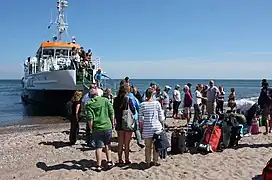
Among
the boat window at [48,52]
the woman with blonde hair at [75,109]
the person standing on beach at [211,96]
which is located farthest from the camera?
the boat window at [48,52]

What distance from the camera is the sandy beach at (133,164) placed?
19.7ft

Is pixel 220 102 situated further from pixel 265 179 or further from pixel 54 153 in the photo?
pixel 265 179

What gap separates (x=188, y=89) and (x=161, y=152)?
5.95 metres

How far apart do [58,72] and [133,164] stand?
13.7 meters

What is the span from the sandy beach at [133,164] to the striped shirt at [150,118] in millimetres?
736

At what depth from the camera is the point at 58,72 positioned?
19391 millimetres

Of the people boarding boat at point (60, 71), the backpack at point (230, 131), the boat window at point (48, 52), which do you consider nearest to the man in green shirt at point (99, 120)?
the backpack at point (230, 131)

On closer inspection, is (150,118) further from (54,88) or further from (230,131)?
(54,88)

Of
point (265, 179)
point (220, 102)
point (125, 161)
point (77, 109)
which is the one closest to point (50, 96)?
point (220, 102)

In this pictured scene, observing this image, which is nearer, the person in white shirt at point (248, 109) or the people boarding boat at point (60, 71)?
the person in white shirt at point (248, 109)

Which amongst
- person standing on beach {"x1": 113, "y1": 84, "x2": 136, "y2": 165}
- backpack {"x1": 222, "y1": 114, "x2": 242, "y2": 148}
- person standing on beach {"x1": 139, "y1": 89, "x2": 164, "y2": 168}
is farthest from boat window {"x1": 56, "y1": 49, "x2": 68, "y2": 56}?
person standing on beach {"x1": 139, "y1": 89, "x2": 164, "y2": 168}

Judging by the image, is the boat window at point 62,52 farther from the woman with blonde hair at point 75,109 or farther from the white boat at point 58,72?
the woman with blonde hair at point 75,109

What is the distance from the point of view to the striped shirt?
6.12m

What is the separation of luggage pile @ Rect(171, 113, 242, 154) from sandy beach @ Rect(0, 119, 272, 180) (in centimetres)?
21
